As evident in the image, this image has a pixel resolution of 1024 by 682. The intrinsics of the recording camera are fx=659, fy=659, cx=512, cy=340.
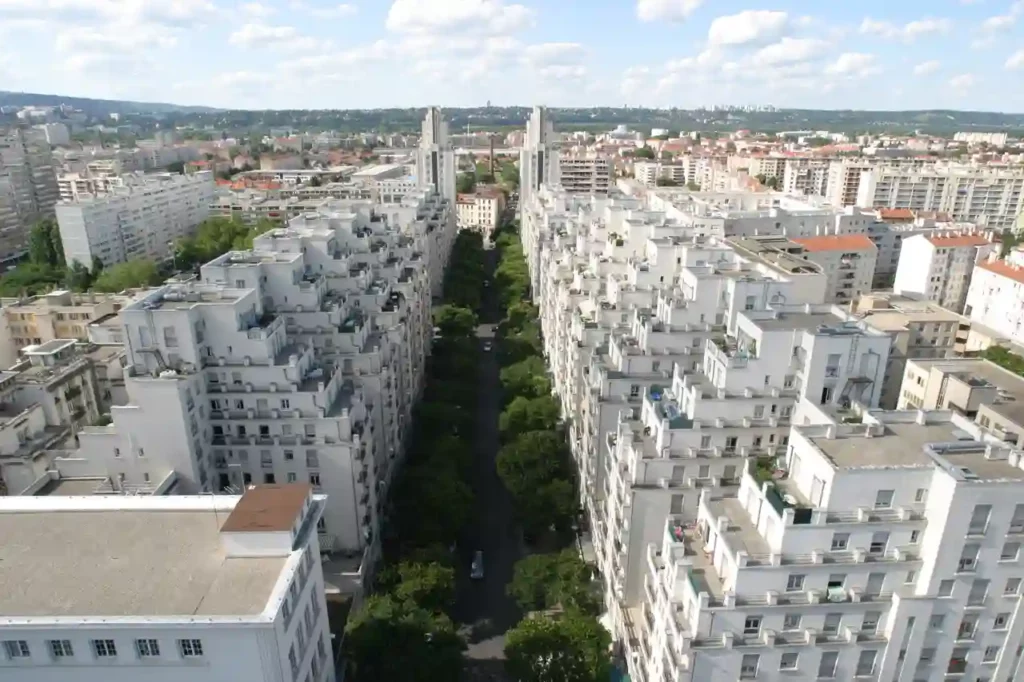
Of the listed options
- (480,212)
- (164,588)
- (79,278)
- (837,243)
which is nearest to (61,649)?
(164,588)

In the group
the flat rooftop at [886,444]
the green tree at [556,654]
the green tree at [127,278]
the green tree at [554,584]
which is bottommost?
the green tree at [554,584]

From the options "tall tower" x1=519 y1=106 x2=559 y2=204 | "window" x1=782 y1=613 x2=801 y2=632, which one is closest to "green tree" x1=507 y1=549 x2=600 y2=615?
"window" x1=782 y1=613 x2=801 y2=632

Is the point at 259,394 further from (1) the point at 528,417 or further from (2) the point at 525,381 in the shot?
(2) the point at 525,381

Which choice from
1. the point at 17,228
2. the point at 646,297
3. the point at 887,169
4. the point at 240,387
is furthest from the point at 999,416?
the point at 17,228

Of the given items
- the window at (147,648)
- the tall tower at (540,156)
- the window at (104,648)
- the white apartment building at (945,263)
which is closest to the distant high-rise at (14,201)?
the tall tower at (540,156)

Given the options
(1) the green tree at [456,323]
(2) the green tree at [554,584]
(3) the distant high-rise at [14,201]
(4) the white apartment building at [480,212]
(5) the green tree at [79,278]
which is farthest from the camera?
(4) the white apartment building at [480,212]

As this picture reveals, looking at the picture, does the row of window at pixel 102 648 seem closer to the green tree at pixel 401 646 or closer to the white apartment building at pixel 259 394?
the green tree at pixel 401 646
